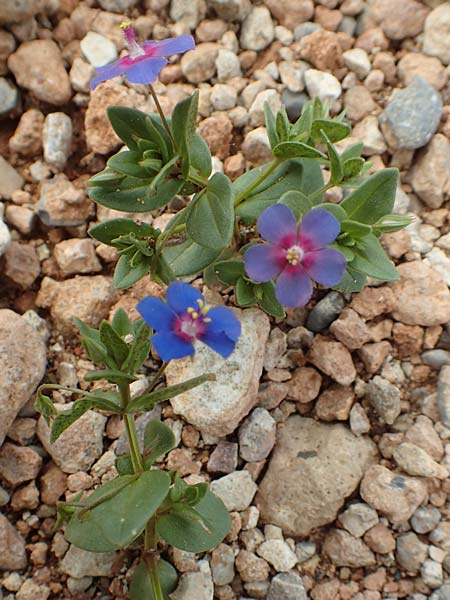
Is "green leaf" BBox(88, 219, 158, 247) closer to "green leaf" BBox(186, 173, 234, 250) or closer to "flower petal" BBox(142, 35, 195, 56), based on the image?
"green leaf" BBox(186, 173, 234, 250)

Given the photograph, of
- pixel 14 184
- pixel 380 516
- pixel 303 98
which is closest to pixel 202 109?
pixel 303 98

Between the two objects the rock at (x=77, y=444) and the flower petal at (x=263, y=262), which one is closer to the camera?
the flower petal at (x=263, y=262)

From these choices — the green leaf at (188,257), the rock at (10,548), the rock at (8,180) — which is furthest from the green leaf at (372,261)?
the rock at (8,180)

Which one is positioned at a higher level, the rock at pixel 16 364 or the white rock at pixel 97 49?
the white rock at pixel 97 49

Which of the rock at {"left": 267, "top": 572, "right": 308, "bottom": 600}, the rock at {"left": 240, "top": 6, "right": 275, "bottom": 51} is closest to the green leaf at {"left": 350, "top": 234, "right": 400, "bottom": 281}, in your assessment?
the rock at {"left": 267, "top": 572, "right": 308, "bottom": 600}

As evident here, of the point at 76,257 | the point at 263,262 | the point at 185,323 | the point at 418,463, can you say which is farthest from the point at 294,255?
the point at 76,257

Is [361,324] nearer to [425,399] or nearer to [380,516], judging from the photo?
[425,399]

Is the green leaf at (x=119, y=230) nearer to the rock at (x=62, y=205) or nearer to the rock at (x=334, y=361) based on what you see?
the rock at (x=62, y=205)
